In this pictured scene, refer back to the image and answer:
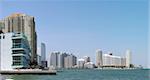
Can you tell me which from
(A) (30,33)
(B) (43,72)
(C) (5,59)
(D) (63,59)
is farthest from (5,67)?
(D) (63,59)

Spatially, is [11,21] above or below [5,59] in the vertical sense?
above

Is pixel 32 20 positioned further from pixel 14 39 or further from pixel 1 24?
pixel 14 39

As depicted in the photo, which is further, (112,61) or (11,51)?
(112,61)

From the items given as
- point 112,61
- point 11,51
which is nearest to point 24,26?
point 11,51

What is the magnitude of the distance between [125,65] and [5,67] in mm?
112457

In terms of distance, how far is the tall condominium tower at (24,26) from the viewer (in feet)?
290

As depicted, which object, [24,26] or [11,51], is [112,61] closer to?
[24,26]

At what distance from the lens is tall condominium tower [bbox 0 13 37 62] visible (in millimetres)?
88250

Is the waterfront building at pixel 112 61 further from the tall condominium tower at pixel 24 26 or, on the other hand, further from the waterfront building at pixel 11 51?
the waterfront building at pixel 11 51

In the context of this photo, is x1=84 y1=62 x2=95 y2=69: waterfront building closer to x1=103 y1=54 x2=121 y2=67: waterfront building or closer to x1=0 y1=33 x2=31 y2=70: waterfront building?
x1=103 y1=54 x2=121 y2=67: waterfront building

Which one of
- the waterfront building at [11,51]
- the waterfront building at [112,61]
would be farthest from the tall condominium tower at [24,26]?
the waterfront building at [112,61]

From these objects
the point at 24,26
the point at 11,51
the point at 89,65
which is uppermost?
the point at 24,26

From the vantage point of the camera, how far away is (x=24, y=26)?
8938 cm

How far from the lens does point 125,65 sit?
16762cm
